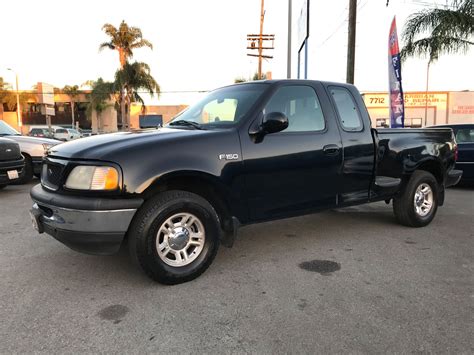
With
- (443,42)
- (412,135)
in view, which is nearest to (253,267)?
(412,135)

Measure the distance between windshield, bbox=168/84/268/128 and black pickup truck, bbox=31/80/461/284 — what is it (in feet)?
0.05

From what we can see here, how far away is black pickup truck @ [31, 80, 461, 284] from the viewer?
137 inches

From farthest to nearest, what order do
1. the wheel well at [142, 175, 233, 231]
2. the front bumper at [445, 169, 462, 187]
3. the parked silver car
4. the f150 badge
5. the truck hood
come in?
the parked silver car, the front bumper at [445, 169, 462, 187], the f150 badge, the wheel well at [142, 175, 233, 231], the truck hood

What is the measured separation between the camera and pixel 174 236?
148 inches

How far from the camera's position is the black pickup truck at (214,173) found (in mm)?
3471

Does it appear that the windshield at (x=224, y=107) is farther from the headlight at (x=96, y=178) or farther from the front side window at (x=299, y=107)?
the headlight at (x=96, y=178)

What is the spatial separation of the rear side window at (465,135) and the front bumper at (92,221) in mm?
8304

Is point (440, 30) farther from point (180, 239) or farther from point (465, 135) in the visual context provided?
point (180, 239)

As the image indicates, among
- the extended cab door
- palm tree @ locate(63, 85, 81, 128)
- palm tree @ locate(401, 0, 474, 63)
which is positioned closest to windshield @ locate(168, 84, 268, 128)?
the extended cab door

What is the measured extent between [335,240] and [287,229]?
29.8 inches

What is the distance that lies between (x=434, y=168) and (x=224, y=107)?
3.40m

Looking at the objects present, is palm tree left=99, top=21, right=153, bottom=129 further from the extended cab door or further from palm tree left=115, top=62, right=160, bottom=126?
the extended cab door

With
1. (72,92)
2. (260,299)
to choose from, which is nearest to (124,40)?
(72,92)

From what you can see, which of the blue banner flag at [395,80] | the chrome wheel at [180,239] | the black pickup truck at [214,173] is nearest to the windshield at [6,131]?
the black pickup truck at [214,173]
